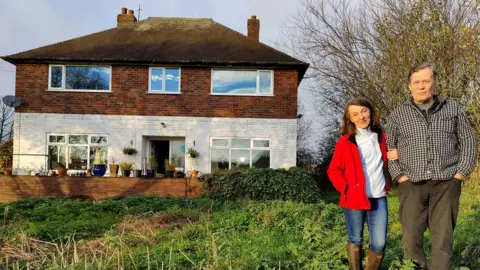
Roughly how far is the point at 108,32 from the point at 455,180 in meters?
16.9

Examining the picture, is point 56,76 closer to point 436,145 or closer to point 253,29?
point 253,29

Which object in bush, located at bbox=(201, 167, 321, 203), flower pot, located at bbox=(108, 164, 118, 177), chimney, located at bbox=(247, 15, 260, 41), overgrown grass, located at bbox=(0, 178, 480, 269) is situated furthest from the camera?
chimney, located at bbox=(247, 15, 260, 41)

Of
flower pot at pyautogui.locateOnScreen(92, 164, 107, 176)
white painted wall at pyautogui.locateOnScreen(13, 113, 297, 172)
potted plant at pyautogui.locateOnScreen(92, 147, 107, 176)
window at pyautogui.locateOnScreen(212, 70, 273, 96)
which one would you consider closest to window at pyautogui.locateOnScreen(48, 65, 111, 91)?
white painted wall at pyautogui.locateOnScreen(13, 113, 297, 172)

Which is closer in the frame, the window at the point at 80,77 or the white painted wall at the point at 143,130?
the white painted wall at the point at 143,130

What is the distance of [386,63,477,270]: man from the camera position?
12.6 ft

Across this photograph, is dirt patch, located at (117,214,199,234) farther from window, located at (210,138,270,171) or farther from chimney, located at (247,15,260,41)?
chimney, located at (247,15,260,41)

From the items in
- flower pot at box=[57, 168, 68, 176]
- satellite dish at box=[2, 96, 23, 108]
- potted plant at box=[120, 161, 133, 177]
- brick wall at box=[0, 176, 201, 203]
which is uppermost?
satellite dish at box=[2, 96, 23, 108]

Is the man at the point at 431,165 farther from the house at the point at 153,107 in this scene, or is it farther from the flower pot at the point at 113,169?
the flower pot at the point at 113,169

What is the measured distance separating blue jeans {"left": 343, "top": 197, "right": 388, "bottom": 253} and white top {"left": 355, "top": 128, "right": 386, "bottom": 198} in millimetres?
92

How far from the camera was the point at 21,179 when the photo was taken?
14609mm

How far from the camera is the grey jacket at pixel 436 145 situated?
3.84 meters

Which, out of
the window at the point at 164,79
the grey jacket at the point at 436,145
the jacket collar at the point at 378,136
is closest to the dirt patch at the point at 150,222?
the jacket collar at the point at 378,136

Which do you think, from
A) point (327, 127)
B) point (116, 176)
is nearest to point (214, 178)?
point (116, 176)

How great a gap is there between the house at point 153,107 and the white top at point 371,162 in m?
12.0
